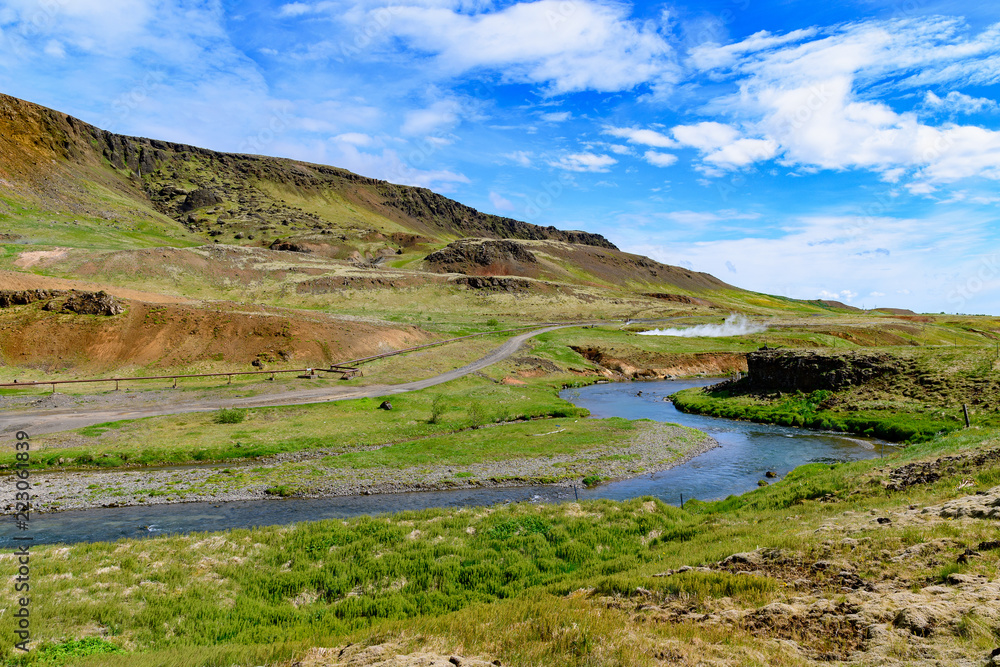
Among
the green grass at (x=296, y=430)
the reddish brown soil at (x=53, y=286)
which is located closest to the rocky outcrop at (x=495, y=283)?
the reddish brown soil at (x=53, y=286)

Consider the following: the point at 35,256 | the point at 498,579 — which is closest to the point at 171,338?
the point at 35,256

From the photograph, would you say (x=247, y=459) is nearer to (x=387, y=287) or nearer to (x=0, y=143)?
(x=387, y=287)

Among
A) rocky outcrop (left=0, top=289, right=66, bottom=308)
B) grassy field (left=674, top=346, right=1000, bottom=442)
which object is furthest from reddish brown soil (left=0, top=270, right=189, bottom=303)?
grassy field (left=674, top=346, right=1000, bottom=442)

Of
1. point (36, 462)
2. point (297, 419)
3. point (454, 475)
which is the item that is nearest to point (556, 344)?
point (297, 419)

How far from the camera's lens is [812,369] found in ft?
162

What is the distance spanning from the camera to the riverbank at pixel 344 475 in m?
26.4

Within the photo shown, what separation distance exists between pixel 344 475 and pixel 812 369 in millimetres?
44798

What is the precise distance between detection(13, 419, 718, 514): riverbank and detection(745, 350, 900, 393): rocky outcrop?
20.5 meters

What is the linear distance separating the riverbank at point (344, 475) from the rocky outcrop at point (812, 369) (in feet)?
67.3

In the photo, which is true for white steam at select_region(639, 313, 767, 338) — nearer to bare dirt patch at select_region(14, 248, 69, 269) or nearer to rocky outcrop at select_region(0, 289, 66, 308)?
rocky outcrop at select_region(0, 289, 66, 308)

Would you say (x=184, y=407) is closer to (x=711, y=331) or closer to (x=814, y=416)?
(x=814, y=416)

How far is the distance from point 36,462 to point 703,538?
122ft

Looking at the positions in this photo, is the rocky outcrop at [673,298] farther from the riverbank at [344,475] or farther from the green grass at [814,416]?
the riverbank at [344,475]

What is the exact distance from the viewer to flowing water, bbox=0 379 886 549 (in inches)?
875
